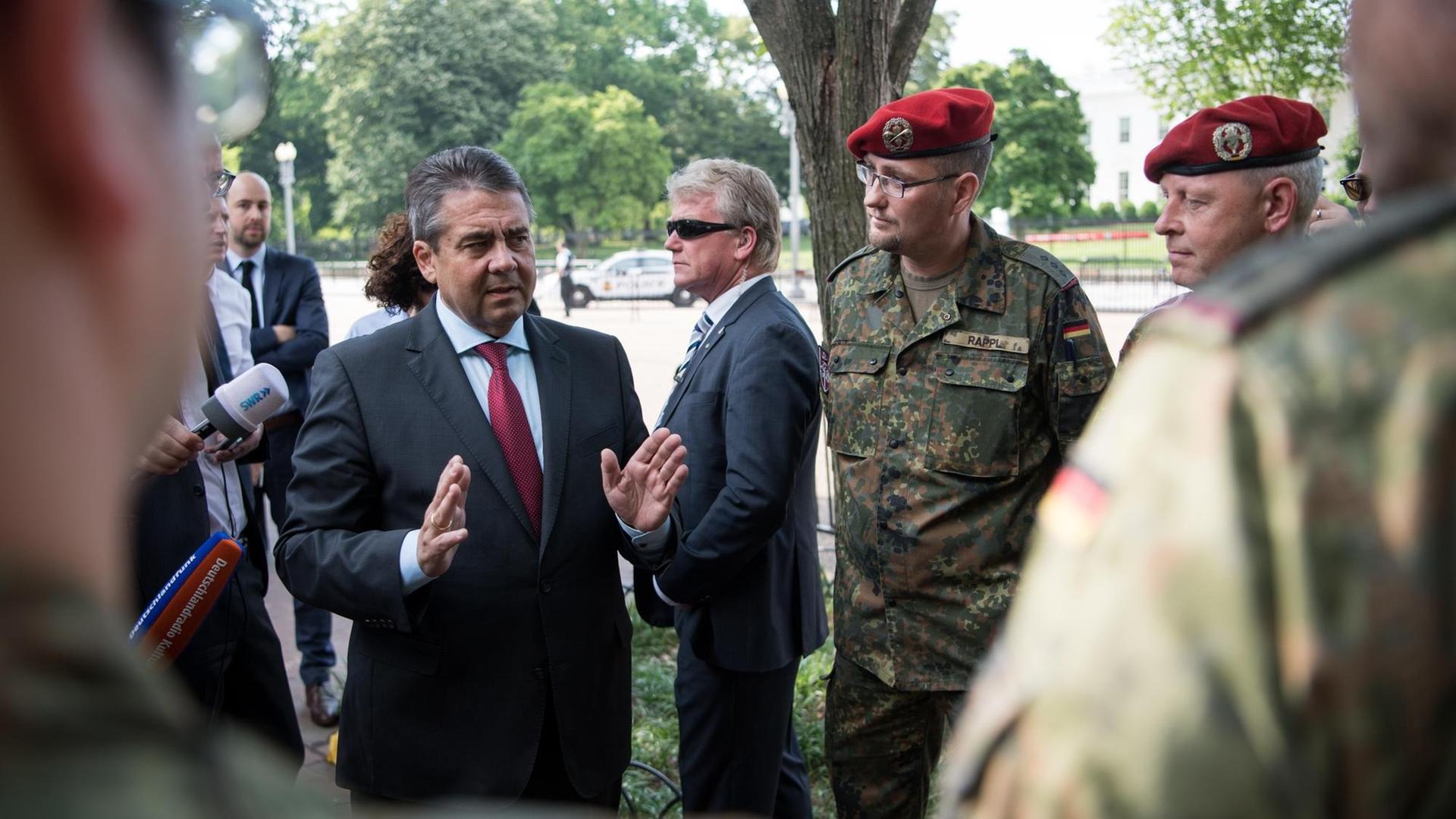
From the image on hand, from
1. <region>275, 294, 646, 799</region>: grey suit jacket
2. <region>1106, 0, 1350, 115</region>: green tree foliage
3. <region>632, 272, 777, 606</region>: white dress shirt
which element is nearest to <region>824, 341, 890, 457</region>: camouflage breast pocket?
<region>632, 272, 777, 606</region>: white dress shirt

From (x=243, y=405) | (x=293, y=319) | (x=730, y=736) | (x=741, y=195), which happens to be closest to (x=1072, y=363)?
(x=741, y=195)

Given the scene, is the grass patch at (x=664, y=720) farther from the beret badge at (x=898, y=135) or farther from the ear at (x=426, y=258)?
the beret badge at (x=898, y=135)

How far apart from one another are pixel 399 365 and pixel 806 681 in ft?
→ 9.91

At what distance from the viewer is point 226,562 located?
2775 mm

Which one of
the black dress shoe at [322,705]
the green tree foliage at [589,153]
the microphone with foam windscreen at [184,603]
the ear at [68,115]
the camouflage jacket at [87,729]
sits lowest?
the black dress shoe at [322,705]

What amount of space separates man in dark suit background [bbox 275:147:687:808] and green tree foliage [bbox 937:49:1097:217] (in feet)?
116

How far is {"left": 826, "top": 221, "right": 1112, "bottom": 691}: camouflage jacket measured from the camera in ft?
10.8

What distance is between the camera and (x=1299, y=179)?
3342 mm

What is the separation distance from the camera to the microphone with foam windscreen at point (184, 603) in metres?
2.68

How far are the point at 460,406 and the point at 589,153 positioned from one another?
4943cm

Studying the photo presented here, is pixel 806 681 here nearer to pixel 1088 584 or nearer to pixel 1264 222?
pixel 1264 222

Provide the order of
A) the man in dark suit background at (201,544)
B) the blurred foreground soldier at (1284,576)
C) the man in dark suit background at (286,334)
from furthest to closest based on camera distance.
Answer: the man in dark suit background at (286,334)
the man in dark suit background at (201,544)
the blurred foreground soldier at (1284,576)

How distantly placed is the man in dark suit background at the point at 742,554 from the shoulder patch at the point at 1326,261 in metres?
2.74

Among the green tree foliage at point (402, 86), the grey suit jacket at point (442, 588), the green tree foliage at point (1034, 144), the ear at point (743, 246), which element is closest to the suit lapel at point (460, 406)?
the grey suit jacket at point (442, 588)
